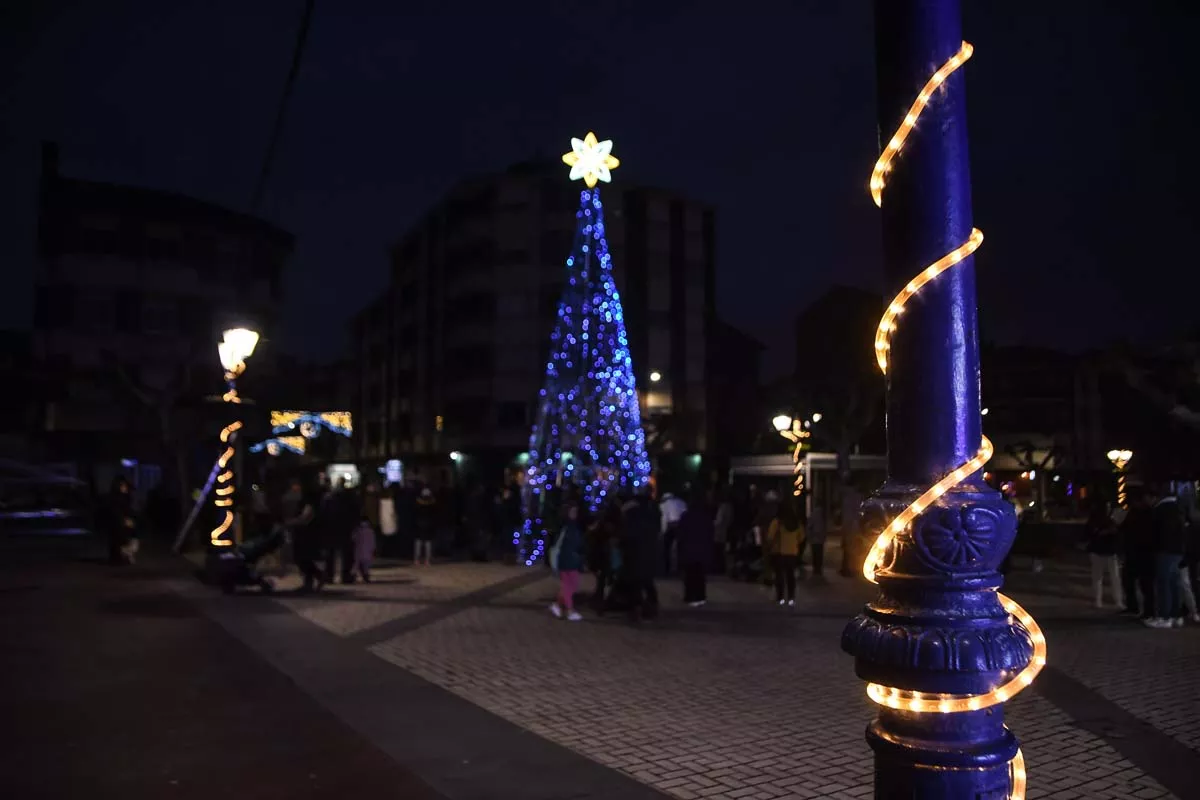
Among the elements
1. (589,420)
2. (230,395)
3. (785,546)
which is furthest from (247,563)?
(589,420)

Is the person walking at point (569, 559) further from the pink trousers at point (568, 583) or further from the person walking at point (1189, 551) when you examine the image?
the person walking at point (1189, 551)

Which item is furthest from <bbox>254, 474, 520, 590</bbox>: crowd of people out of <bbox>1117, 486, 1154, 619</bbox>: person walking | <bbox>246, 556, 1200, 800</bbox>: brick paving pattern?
<bbox>1117, 486, 1154, 619</bbox>: person walking

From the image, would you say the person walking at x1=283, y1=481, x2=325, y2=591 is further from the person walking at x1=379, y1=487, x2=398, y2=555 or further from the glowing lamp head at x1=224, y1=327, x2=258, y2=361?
the person walking at x1=379, y1=487, x2=398, y2=555

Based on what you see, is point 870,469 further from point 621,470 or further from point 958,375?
point 958,375

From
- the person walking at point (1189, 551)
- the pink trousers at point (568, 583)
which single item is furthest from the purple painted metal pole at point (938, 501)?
the person walking at point (1189, 551)

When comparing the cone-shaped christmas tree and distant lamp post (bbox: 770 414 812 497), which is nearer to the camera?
the cone-shaped christmas tree

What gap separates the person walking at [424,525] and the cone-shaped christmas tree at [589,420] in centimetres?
189

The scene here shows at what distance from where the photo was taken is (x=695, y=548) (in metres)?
13.6

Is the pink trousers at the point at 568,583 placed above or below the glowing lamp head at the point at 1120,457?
below

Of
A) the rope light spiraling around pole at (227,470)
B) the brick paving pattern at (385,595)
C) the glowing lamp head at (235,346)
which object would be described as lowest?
the brick paving pattern at (385,595)

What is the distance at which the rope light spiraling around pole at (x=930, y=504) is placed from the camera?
9.14ft

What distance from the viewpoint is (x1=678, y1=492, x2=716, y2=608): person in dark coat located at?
13.6 m

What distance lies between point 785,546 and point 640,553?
2330 millimetres

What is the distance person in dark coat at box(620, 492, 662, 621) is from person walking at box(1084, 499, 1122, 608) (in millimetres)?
5989
